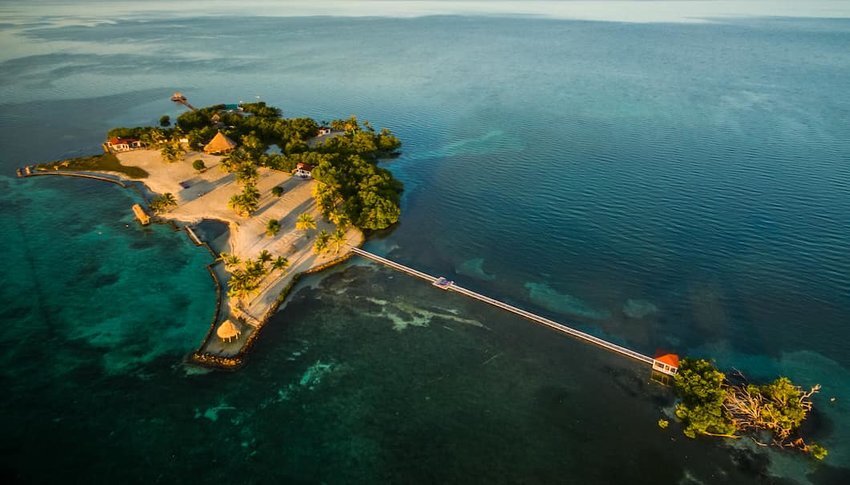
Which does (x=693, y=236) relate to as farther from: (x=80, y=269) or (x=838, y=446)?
(x=80, y=269)

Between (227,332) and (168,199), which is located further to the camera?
(168,199)

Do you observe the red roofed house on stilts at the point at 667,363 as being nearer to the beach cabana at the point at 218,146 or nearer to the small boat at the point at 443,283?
the small boat at the point at 443,283

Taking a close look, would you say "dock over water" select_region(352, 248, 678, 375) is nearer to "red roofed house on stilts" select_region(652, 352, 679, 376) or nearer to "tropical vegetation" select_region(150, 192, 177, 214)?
"red roofed house on stilts" select_region(652, 352, 679, 376)

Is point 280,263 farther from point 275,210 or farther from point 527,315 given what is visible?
point 527,315

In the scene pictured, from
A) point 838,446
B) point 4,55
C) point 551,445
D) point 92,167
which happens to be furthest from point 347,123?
point 4,55

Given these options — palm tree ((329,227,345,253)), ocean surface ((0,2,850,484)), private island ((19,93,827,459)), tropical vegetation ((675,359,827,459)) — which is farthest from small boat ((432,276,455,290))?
tropical vegetation ((675,359,827,459))

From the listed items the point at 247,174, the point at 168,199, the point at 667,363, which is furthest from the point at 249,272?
the point at 667,363
